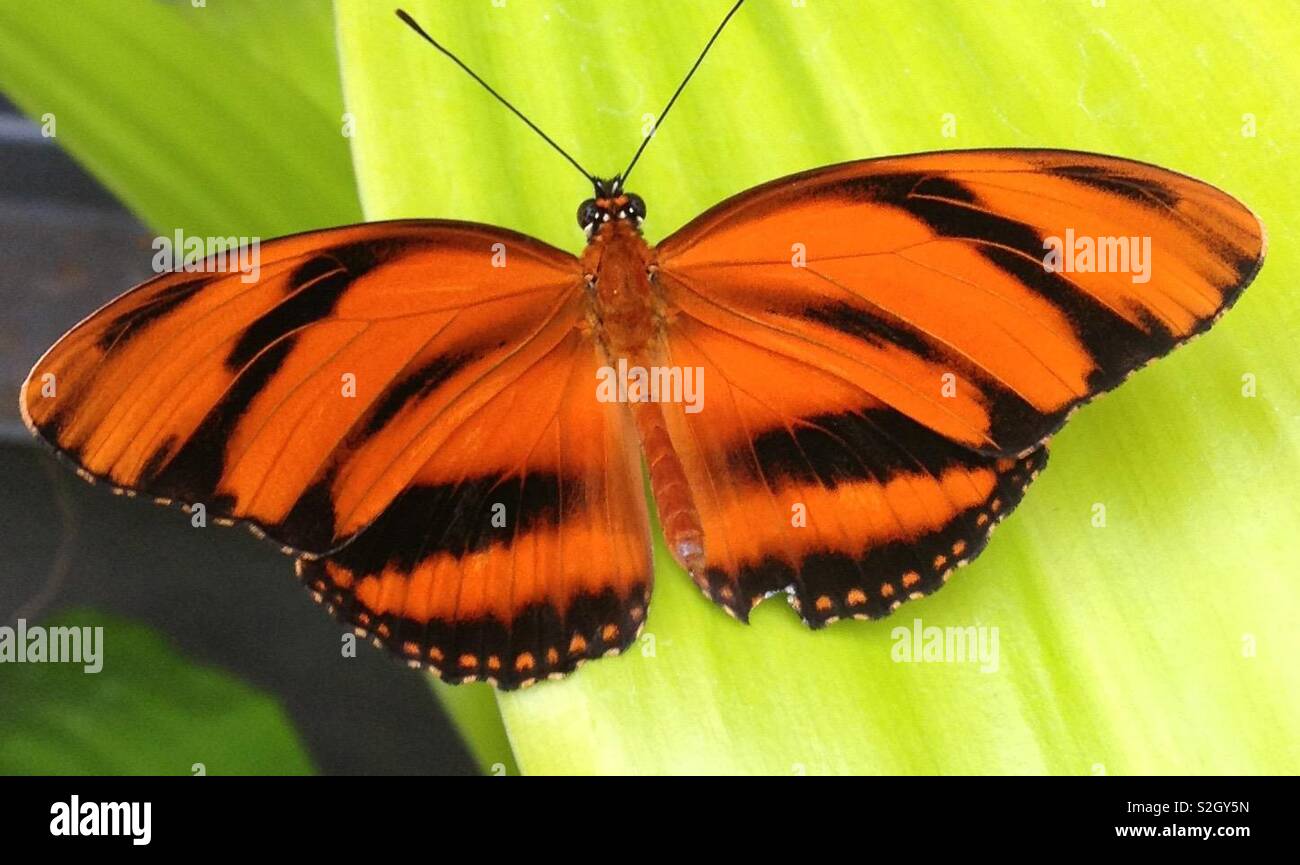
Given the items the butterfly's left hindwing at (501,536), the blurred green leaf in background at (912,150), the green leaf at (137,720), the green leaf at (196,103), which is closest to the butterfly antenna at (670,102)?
the blurred green leaf in background at (912,150)

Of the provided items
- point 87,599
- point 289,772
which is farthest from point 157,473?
point 87,599

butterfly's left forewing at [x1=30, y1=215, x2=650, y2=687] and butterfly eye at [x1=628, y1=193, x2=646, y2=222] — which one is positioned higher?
butterfly eye at [x1=628, y1=193, x2=646, y2=222]

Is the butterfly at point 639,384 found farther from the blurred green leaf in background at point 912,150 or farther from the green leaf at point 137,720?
the green leaf at point 137,720

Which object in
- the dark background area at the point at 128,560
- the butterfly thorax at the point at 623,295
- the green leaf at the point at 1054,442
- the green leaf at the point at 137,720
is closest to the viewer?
the green leaf at the point at 1054,442

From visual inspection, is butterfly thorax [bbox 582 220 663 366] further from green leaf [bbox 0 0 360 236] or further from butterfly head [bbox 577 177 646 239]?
green leaf [bbox 0 0 360 236]

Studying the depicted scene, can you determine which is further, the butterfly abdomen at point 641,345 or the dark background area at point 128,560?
the dark background area at point 128,560

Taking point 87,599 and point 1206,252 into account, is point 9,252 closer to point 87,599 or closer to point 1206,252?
point 87,599

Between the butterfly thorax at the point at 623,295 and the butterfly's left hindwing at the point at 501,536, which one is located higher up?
the butterfly thorax at the point at 623,295

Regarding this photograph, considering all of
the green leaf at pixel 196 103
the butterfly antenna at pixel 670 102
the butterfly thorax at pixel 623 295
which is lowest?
the butterfly thorax at pixel 623 295

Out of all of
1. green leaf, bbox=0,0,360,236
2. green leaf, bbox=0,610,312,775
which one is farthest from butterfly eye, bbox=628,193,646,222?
green leaf, bbox=0,610,312,775
